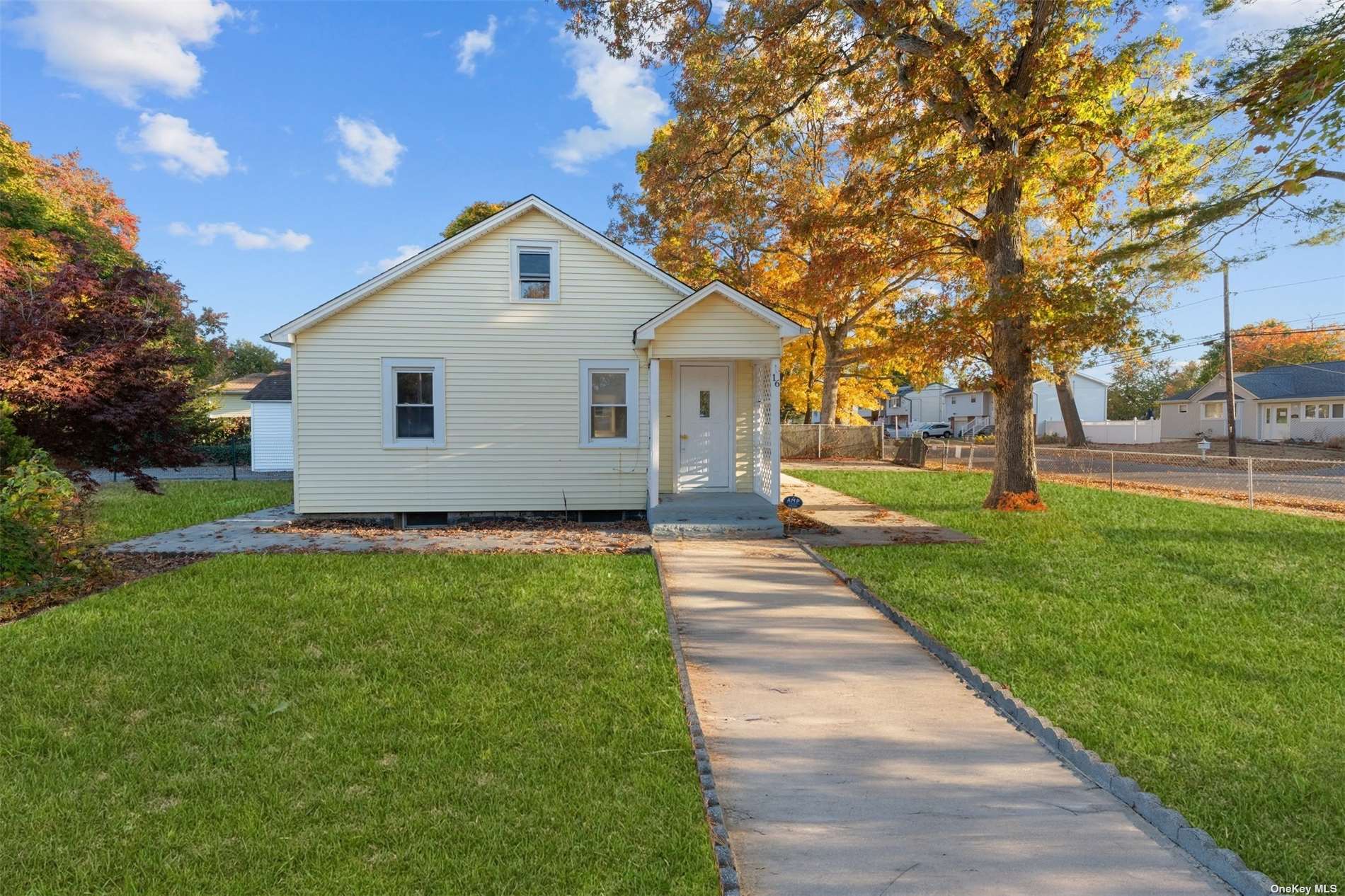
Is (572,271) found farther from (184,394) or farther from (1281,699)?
(1281,699)

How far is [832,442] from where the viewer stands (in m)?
27.5

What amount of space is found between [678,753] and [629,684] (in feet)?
3.15

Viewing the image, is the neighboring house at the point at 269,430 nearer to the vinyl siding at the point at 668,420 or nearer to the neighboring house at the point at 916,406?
the vinyl siding at the point at 668,420

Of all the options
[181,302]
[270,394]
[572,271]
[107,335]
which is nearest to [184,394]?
[107,335]

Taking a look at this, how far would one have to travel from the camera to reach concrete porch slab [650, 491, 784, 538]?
993cm

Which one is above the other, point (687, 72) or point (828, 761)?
point (687, 72)

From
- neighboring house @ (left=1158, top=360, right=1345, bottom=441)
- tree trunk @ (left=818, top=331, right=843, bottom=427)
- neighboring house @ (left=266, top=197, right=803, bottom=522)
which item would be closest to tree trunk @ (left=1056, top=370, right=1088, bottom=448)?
neighboring house @ (left=1158, top=360, right=1345, bottom=441)

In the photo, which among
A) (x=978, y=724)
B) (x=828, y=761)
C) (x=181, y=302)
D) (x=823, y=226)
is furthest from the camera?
(x=181, y=302)

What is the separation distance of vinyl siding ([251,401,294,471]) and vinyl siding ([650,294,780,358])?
1926 centimetres

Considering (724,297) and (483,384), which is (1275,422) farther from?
(483,384)

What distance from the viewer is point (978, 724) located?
13.4 ft

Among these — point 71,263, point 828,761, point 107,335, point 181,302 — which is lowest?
point 828,761

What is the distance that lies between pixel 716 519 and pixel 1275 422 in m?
45.4

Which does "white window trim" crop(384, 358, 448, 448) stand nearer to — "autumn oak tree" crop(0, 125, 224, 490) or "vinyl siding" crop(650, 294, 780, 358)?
"autumn oak tree" crop(0, 125, 224, 490)
